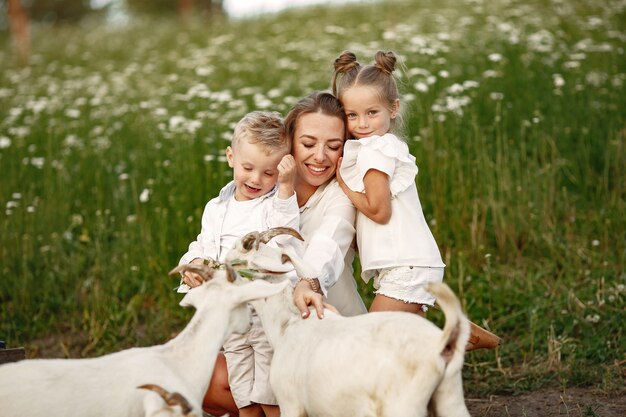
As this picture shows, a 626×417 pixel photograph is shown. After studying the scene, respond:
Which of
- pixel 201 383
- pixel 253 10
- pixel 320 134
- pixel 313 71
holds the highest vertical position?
pixel 320 134

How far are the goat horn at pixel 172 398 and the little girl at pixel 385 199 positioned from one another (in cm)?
137

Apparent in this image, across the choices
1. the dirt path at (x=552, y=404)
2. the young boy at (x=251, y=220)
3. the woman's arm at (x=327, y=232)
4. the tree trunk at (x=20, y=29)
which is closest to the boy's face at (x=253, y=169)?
the young boy at (x=251, y=220)

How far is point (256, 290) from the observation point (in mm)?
3219

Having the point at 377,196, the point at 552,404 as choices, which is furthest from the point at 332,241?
the point at 552,404

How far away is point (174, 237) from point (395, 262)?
2.88m

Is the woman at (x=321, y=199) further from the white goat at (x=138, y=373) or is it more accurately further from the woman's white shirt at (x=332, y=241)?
the white goat at (x=138, y=373)

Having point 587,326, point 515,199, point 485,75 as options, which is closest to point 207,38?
point 485,75

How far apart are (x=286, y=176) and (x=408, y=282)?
0.79 meters

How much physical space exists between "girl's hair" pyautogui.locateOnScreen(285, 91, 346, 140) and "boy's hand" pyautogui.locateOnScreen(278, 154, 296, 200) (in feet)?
1.23

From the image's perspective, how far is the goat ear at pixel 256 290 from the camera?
3.20 metres

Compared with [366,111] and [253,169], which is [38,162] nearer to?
[253,169]

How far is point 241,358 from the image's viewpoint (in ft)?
13.4

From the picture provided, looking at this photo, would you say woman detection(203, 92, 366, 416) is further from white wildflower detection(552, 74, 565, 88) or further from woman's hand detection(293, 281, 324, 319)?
white wildflower detection(552, 74, 565, 88)

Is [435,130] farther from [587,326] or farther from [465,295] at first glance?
[587,326]
